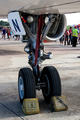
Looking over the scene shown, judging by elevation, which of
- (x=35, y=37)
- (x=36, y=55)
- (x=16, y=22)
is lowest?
(x=36, y=55)

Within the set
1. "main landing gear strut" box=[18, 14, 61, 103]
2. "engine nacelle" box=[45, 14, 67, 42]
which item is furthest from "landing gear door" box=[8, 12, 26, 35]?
"engine nacelle" box=[45, 14, 67, 42]

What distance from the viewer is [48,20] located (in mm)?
4008

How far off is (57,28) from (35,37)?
3.59 ft

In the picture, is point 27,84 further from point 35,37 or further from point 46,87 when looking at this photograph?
point 35,37

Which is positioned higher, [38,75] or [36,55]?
[36,55]

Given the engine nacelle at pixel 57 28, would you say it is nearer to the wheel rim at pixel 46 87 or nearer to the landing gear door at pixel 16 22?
the landing gear door at pixel 16 22

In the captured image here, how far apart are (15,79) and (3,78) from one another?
365mm

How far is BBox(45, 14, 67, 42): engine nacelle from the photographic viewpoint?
4.84 meters

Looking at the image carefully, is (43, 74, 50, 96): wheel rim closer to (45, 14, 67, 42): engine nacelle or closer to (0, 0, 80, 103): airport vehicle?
(0, 0, 80, 103): airport vehicle

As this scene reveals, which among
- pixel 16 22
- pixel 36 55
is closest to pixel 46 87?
pixel 36 55

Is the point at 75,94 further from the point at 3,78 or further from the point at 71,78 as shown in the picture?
the point at 3,78

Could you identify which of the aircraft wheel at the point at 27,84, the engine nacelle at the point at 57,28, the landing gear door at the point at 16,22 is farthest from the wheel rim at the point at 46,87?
the engine nacelle at the point at 57,28

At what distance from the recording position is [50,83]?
11.9 ft

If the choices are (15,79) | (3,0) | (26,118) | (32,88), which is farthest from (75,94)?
(3,0)
